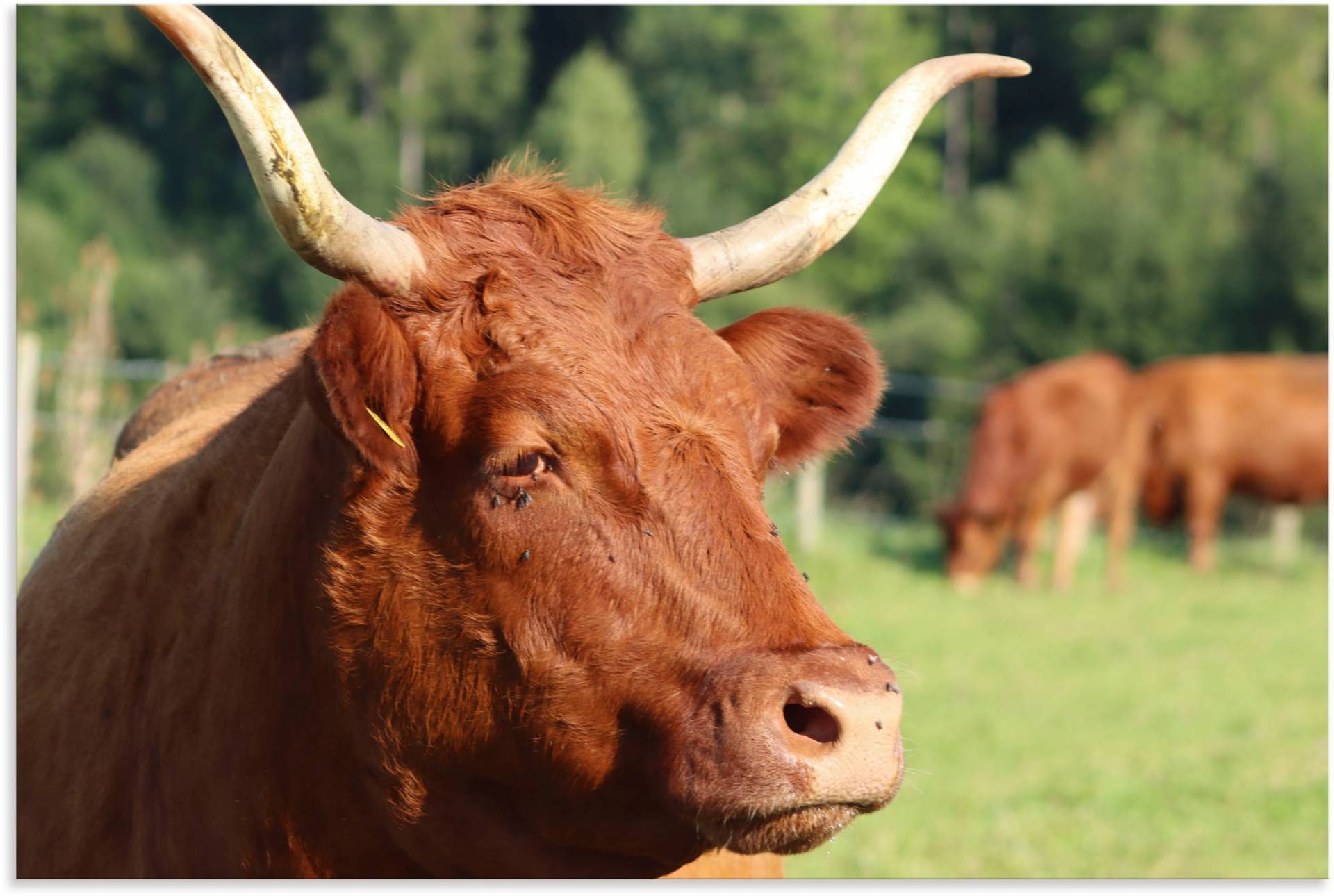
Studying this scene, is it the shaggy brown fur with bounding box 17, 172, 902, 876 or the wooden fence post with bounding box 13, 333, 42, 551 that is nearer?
the shaggy brown fur with bounding box 17, 172, 902, 876

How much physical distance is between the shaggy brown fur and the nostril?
42 millimetres

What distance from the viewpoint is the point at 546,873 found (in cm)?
249

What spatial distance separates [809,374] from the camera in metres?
3.07

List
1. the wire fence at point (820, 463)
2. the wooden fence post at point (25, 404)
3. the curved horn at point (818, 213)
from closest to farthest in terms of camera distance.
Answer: the curved horn at point (818, 213)
the wooden fence post at point (25, 404)
the wire fence at point (820, 463)

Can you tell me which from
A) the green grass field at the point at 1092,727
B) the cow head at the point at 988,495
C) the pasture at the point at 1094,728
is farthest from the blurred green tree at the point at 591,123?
the pasture at the point at 1094,728

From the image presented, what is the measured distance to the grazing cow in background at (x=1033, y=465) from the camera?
17.0 meters

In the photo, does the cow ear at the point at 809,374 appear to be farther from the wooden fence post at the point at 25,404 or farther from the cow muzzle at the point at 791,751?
the wooden fence post at the point at 25,404

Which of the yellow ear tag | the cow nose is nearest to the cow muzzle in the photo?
the cow nose

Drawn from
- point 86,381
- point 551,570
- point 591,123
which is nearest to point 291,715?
point 551,570

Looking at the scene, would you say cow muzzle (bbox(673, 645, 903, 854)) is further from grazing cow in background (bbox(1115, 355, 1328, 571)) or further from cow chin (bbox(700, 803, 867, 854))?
grazing cow in background (bbox(1115, 355, 1328, 571))

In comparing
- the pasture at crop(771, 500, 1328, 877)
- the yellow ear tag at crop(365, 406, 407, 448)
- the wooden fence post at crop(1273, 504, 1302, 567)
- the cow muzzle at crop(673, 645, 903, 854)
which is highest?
the yellow ear tag at crop(365, 406, 407, 448)

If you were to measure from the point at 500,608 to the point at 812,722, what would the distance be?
1.77 feet

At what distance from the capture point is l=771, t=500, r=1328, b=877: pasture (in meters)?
6.04

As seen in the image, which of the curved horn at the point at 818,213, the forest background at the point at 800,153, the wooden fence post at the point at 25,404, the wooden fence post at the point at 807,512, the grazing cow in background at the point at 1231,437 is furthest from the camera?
the forest background at the point at 800,153
